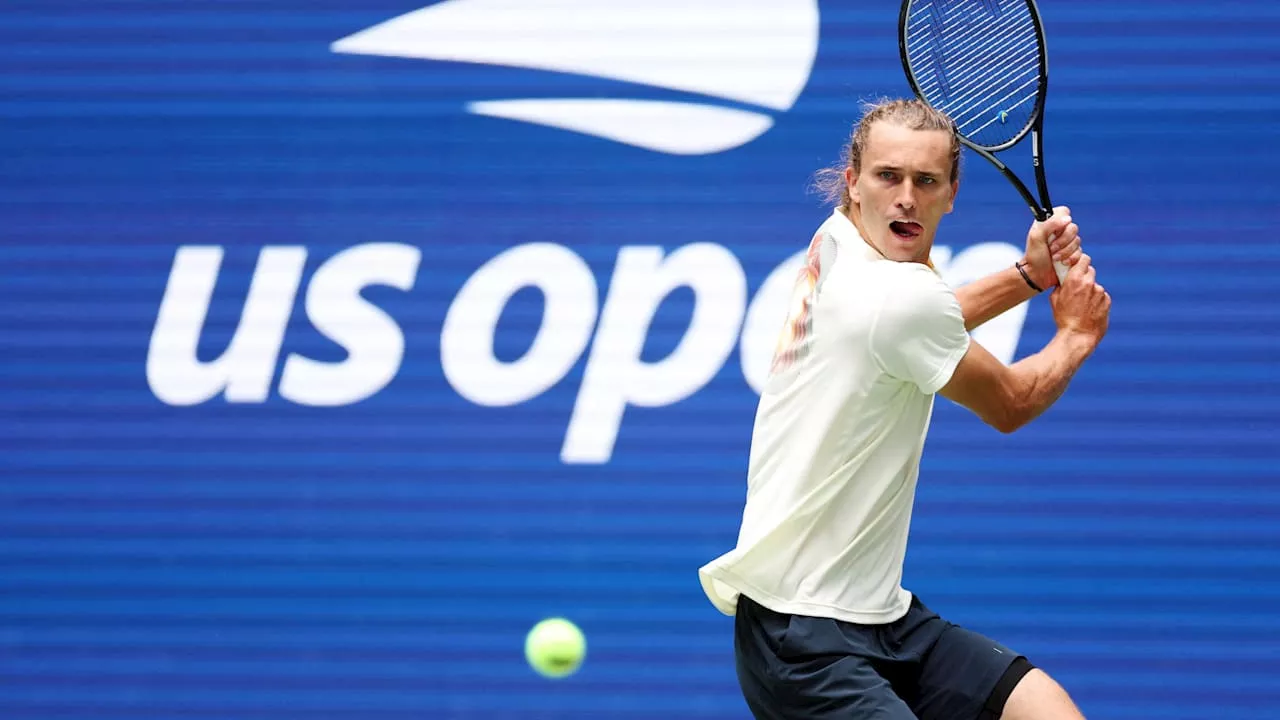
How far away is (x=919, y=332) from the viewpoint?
2951mm

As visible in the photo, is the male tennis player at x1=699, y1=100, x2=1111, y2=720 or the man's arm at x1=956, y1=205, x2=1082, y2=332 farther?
the man's arm at x1=956, y1=205, x2=1082, y2=332

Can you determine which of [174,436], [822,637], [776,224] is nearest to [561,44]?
[776,224]

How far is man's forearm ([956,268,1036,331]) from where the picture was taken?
3.46 m

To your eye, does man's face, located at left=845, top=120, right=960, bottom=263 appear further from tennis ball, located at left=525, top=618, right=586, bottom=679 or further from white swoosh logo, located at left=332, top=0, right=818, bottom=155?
white swoosh logo, located at left=332, top=0, right=818, bottom=155

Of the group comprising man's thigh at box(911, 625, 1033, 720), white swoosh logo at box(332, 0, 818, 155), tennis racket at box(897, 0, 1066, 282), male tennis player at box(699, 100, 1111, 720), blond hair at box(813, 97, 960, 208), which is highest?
white swoosh logo at box(332, 0, 818, 155)

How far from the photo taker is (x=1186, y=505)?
212 inches

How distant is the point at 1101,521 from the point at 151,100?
3702 mm

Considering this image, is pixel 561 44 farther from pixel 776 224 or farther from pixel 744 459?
pixel 744 459

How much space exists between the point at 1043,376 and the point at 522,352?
2.68 meters

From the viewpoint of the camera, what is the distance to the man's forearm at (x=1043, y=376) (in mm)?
3119

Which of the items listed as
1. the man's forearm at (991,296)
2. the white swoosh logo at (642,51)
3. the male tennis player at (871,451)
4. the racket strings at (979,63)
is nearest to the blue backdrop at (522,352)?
the white swoosh logo at (642,51)

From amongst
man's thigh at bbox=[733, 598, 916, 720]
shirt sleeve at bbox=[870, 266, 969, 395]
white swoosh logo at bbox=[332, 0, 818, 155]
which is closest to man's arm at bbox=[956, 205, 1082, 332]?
shirt sleeve at bbox=[870, 266, 969, 395]

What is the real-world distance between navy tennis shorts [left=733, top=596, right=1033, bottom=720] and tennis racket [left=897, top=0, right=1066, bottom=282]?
3.27 feet

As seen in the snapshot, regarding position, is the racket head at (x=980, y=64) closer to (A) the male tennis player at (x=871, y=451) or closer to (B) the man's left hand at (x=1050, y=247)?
(B) the man's left hand at (x=1050, y=247)
